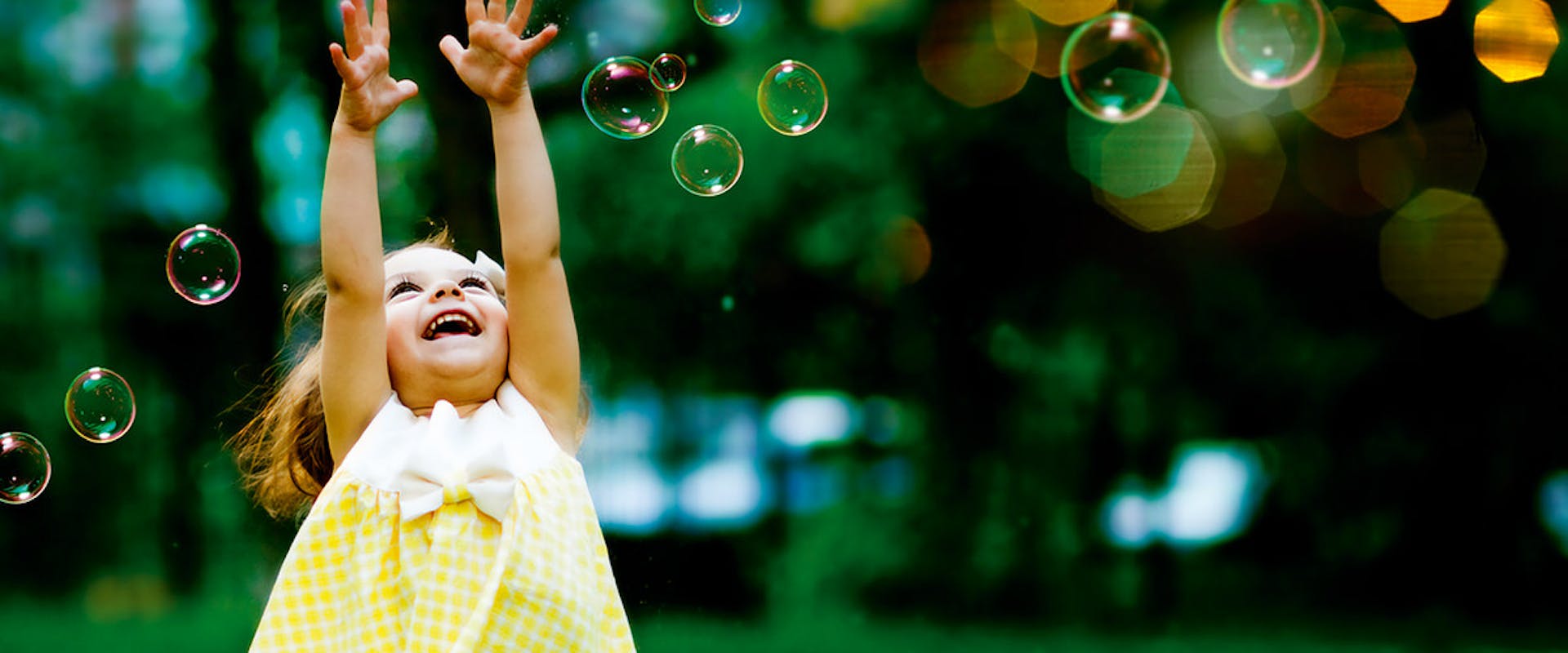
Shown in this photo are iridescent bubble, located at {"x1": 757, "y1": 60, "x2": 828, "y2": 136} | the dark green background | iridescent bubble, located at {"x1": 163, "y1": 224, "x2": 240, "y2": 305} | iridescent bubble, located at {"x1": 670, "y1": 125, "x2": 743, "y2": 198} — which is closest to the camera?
iridescent bubble, located at {"x1": 163, "y1": 224, "x2": 240, "y2": 305}

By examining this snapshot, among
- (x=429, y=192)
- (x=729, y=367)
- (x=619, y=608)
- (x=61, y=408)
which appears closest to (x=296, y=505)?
(x=619, y=608)

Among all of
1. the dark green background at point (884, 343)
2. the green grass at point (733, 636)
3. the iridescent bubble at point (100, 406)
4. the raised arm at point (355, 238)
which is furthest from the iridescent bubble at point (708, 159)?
the green grass at point (733, 636)

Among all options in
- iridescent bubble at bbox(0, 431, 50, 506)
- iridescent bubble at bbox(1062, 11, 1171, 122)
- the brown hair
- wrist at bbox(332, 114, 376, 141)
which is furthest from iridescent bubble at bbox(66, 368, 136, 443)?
iridescent bubble at bbox(1062, 11, 1171, 122)

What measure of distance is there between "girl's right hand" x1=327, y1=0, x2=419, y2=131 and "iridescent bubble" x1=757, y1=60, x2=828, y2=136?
110 cm

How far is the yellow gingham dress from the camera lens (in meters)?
1.67

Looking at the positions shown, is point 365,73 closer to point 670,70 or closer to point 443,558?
point 443,558

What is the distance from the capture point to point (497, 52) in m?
1.78

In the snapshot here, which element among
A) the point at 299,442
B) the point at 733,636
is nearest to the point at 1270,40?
the point at 299,442

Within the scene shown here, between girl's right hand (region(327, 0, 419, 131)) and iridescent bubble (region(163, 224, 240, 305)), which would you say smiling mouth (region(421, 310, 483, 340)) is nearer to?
girl's right hand (region(327, 0, 419, 131))

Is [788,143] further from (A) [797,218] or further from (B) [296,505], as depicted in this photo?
(B) [296,505]

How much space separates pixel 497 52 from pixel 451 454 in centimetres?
52

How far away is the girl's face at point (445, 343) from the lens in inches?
74.2

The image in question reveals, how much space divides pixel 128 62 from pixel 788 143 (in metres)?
2.37

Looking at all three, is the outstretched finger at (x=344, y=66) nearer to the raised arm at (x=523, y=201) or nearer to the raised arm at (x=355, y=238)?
the raised arm at (x=355, y=238)
